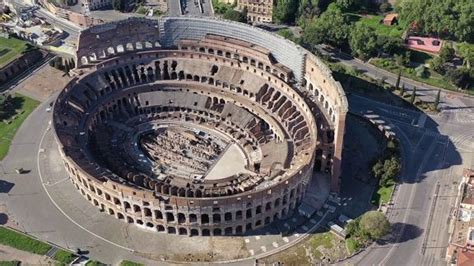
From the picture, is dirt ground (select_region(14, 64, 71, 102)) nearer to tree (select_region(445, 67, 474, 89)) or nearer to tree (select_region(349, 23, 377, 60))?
tree (select_region(349, 23, 377, 60))

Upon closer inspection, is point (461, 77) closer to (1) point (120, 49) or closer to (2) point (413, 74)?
(2) point (413, 74)

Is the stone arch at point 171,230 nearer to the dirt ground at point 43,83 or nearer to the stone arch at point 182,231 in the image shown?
the stone arch at point 182,231

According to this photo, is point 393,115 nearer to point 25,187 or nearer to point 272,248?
point 272,248


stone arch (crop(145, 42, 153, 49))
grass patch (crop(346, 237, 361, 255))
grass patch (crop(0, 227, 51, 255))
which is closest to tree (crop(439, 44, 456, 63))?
grass patch (crop(346, 237, 361, 255))

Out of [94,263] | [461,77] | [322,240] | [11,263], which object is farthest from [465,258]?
[11,263]

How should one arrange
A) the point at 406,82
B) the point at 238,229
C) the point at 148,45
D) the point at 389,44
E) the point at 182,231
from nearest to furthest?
the point at 182,231, the point at 238,229, the point at 148,45, the point at 406,82, the point at 389,44

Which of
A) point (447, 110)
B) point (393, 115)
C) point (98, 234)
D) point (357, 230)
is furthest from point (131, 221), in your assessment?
point (447, 110)
